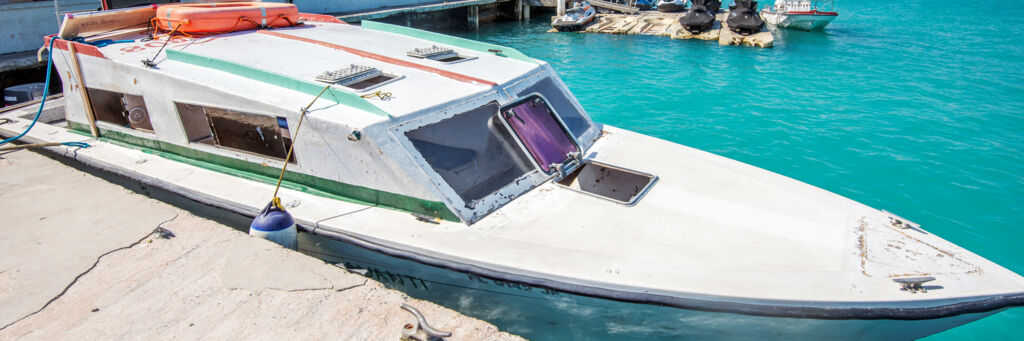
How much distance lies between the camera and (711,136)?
10.8 meters

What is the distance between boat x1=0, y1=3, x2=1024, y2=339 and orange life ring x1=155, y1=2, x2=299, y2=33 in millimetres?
213

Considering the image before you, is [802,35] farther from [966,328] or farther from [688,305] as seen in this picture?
[688,305]

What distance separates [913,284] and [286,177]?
4.90 m

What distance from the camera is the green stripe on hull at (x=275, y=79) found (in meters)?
4.55

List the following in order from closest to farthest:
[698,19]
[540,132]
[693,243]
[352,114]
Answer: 1. [693,243]
2. [352,114]
3. [540,132]
4. [698,19]

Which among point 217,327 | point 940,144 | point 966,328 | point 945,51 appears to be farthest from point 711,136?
point 945,51

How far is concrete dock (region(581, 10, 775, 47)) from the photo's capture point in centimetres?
2228

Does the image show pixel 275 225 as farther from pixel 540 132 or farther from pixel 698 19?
pixel 698 19

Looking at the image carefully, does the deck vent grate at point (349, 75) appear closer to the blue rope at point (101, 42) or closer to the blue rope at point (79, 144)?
the blue rope at point (101, 42)

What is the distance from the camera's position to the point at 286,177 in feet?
16.4

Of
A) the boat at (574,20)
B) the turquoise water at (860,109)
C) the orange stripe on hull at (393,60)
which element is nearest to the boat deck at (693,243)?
the orange stripe on hull at (393,60)

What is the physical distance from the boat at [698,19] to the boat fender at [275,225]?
74.5 feet

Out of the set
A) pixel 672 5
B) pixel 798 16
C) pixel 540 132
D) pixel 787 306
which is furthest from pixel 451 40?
pixel 672 5

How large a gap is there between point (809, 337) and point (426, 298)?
8.98 feet
